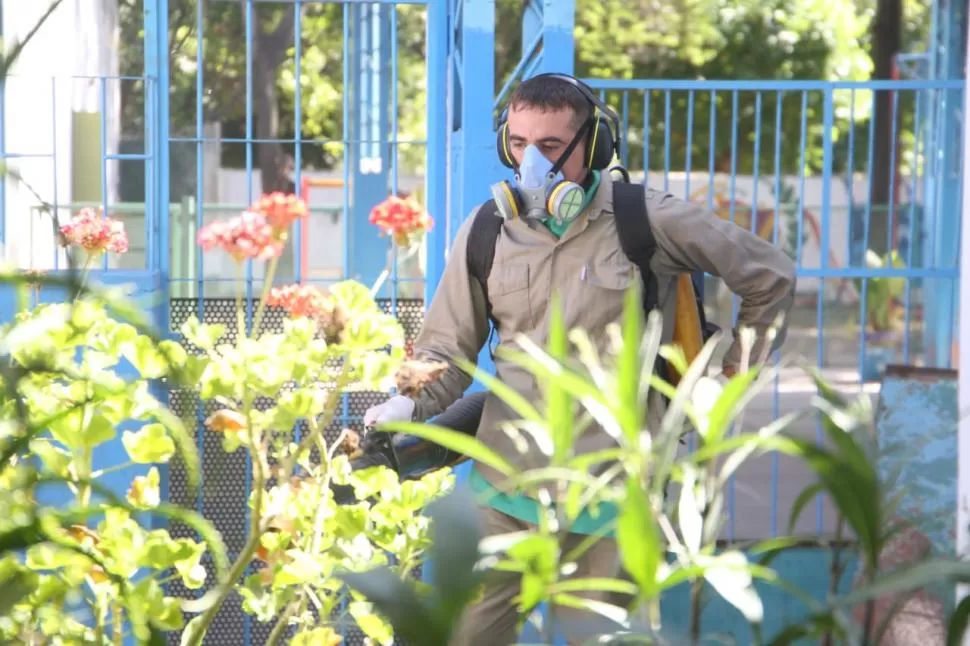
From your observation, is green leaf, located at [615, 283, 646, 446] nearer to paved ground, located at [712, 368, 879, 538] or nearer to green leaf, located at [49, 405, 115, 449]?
green leaf, located at [49, 405, 115, 449]

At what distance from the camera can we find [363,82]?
11.1m

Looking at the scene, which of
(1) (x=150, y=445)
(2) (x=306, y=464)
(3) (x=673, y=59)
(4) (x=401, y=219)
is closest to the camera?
(1) (x=150, y=445)

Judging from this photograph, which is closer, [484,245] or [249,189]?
[484,245]

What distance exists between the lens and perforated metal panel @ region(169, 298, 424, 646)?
476cm

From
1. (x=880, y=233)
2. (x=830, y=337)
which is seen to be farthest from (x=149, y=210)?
(x=830, y=337)

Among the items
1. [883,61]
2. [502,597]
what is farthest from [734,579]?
[883,61]

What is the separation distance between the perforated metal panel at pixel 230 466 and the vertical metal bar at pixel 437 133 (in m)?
0.19

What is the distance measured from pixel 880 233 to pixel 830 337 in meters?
2.84

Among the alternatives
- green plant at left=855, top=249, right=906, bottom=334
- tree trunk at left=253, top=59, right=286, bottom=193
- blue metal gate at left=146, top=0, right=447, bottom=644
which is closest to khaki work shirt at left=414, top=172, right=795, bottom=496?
blue metal gate at left=146, top=0, right=447, bottom=644

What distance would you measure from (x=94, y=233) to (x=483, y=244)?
1.25m

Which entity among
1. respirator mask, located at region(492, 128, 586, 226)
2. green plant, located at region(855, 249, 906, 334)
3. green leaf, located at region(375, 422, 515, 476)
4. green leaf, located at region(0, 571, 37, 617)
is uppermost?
respirator mask, located at region(492, 128, 586, 226)

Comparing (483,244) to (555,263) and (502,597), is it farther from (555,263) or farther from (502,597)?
(502,597)

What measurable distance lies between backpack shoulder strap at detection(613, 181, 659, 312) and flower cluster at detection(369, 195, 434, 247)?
38.5 inches

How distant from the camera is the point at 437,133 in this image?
4.95 meters
